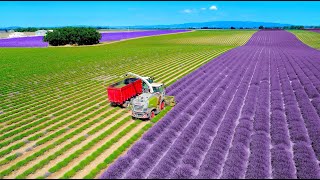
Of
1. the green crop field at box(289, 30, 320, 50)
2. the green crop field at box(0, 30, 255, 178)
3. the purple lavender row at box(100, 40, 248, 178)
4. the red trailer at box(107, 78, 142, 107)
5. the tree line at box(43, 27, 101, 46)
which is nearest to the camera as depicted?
the purple lavender row at box(100, 40, 248, 178)

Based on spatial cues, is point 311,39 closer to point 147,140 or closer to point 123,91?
point 123,91

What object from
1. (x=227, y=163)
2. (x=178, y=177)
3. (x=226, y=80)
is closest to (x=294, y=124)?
(x=227, y=163)

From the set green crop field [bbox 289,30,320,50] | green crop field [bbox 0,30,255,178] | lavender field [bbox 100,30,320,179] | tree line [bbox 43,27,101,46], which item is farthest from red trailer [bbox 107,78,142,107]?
tree line [bbox 43,27,101,46]

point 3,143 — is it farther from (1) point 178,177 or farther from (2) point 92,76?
(2) point 92,76

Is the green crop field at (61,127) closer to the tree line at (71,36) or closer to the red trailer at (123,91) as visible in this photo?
the red trailer at (123,91)

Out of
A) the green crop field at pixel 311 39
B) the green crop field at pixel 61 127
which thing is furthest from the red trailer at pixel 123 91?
the green crop field at pixel 311 39

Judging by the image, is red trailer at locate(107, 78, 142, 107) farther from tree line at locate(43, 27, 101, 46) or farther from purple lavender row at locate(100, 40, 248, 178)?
tree line at locate(43, 27, 101, 46)
